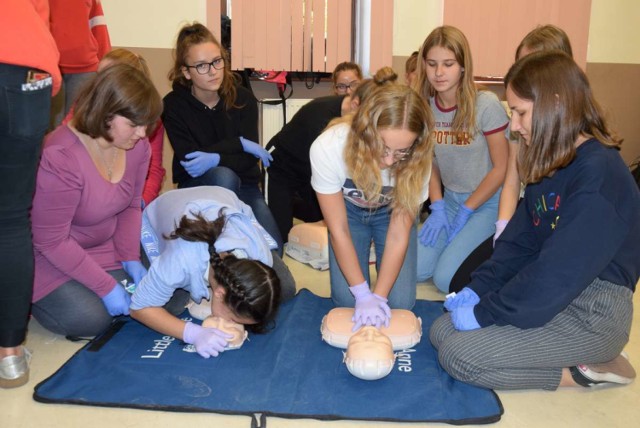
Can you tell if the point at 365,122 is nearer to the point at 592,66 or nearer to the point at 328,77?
the point at 328,77

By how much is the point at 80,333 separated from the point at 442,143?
5.07ft

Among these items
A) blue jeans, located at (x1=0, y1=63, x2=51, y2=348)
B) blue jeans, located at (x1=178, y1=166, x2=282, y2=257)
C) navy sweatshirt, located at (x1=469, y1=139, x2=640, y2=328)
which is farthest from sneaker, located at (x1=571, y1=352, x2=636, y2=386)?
blue jeans, located at (x1=0, y1=63, x2=51, y2=348)

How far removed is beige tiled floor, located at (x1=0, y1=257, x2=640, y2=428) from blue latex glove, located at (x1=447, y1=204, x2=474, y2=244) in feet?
3.12

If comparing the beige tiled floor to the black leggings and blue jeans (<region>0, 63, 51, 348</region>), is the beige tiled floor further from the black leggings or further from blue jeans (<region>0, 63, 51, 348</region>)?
the black leggings

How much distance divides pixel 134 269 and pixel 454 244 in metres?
1.25

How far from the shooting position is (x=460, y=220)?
97.9 inches

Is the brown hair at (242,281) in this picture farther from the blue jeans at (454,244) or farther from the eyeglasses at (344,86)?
the eyeglasses at (344,86)

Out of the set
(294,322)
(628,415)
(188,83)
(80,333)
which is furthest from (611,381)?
(188,83)

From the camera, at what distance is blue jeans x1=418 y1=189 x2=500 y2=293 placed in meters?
2.38

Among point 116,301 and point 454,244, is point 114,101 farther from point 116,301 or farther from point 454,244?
point 454,244

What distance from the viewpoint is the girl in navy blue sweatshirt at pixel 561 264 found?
1474 millimetres

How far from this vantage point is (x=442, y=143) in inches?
97.3

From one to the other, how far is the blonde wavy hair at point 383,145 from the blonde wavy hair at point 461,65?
0.62m

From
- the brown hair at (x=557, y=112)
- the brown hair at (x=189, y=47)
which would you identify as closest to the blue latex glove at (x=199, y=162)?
the brown hair at (x=189, y=47)
